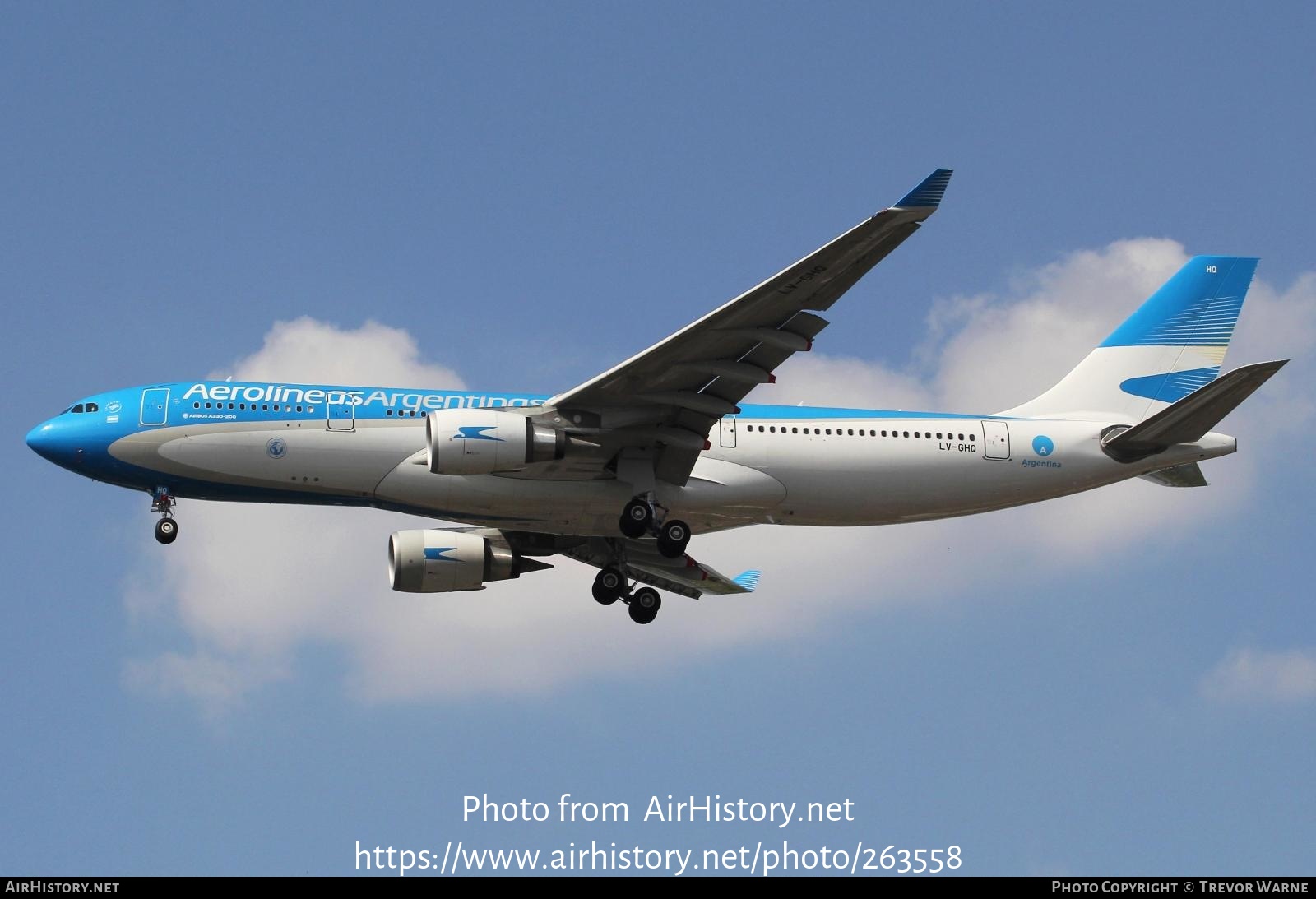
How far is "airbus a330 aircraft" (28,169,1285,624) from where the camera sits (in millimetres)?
33938

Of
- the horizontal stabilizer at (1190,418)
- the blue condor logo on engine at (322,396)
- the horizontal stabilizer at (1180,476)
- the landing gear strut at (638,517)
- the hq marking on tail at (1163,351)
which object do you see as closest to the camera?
the horizontal stabilizer at (1190,418)

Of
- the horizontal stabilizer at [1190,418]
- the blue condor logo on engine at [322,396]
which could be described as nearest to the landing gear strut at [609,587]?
the blue condor logo on engine at [322,396]

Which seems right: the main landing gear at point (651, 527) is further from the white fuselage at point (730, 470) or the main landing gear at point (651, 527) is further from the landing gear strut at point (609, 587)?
the landing gear strut at point (609, 587)

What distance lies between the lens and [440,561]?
4044cm

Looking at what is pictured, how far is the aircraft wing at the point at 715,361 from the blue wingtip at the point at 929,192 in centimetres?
19

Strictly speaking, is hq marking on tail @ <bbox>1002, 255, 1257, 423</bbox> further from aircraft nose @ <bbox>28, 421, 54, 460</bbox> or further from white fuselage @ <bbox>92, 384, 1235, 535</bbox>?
aircraft nose @ <bbox>28, 421, 54, 460</bbox>

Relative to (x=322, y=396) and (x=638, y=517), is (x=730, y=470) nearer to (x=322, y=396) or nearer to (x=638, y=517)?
(x=638, y=517)

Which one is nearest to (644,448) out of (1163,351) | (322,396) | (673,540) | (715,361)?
(673,540)

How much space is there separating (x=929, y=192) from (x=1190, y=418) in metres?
11.9

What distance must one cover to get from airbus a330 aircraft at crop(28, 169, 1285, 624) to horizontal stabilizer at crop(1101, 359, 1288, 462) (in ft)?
0.18

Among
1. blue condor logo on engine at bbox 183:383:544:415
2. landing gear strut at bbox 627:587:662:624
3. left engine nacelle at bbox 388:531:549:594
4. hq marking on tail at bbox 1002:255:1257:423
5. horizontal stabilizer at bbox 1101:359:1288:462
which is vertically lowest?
landing gear strut at bbox 627:587:662:624

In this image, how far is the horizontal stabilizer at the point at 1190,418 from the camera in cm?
3500

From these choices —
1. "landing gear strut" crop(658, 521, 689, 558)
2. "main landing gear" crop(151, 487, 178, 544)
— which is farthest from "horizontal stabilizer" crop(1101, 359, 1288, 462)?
"main landing gear" crop(151, 487, 178, 544)

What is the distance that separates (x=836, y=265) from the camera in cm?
3084
